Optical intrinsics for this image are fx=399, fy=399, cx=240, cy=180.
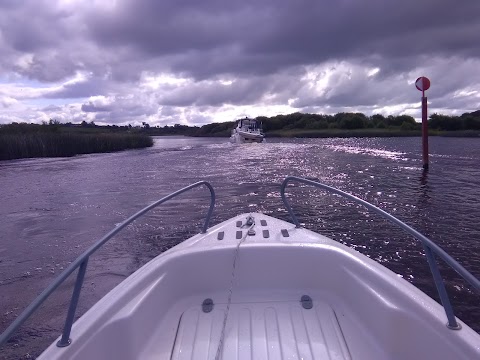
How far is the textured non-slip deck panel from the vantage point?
2.69 m

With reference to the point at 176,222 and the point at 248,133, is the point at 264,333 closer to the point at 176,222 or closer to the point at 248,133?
the point at 176,222

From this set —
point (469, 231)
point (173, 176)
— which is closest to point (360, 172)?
point (173, 176)

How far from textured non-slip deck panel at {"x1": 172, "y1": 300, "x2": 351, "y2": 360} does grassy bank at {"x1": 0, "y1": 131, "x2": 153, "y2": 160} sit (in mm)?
33155

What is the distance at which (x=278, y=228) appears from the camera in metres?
4.05

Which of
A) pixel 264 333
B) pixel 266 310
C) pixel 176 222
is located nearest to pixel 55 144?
pixel 176 222

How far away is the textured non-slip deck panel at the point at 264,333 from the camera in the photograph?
106 inches

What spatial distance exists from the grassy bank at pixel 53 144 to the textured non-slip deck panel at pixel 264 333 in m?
33.2

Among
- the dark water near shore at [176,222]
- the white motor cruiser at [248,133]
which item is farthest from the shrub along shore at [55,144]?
the dark water near shore at [176,222]

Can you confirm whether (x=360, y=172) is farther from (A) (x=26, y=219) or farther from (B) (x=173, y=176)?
(A) (x=26, y=219)

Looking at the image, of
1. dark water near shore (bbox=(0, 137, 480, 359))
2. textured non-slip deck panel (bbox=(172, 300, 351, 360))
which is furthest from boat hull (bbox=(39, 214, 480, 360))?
dark water near shore (bbox=(0, 137, 480, 359))

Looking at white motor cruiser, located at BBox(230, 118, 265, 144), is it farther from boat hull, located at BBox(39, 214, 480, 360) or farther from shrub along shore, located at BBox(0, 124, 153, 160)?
boat hull, located at BBox(39, 214, 480, 360)

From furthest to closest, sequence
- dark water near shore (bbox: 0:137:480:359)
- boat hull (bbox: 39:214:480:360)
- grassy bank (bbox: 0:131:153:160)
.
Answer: grassy bank (bbox: 0:131:153:160) → dark water near shore (bbox: 0:137:480:359) → boat hull (bbox: 39:214:480:360)

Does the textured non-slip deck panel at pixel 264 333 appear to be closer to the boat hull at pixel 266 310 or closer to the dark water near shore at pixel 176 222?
the boat hull at pixel 266 310

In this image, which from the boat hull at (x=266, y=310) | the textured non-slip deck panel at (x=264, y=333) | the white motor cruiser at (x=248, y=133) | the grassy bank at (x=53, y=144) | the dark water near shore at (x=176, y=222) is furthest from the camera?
the white motor cruiser at (x=248, y=133)
